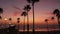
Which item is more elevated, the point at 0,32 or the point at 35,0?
the point at 35,0

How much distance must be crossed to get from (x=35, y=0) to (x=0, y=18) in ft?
179

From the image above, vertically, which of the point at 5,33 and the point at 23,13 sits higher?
the point at 23,13

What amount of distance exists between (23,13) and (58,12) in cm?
1704

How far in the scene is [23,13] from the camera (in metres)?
102

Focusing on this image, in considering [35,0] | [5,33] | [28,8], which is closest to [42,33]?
[28,8]

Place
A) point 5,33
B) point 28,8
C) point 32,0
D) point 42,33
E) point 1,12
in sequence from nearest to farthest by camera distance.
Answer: point 32,0, point 5,33, point 28,8, point 1,12, point 42,33

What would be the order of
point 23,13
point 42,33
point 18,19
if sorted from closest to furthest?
Result: 1. point 23,13
2. point 18,19
3. point 42,33

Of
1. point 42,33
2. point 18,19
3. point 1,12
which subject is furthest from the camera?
point 42,33

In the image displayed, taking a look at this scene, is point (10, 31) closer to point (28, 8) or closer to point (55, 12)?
point (28, 8)

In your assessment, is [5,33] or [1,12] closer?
[5,33]

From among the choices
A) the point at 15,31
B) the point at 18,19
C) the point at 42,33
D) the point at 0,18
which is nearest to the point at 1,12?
the point at 0,18

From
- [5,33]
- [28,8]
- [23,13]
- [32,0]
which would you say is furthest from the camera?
[23,13]

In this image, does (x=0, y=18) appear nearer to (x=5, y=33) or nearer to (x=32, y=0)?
(x=5, y=33)

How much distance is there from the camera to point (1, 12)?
304ft
